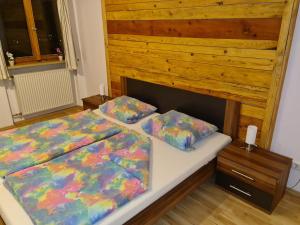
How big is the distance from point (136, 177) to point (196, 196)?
78 centimetres

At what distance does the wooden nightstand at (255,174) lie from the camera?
5.97 ft

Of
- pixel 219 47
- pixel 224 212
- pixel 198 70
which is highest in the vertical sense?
pixel 219 47

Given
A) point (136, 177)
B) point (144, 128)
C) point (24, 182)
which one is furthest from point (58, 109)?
point (136, 177)

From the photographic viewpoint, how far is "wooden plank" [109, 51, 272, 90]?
79.4 inches

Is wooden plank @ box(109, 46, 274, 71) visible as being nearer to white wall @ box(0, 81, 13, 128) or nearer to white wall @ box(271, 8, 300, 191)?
white wall @ box(271, 8, 300, 191)

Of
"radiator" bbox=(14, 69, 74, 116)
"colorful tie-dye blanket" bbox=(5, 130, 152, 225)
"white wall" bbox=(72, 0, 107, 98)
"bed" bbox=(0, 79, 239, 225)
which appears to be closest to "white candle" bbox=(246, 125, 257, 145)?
"bed" bbox=(0, 79, 239, 225)

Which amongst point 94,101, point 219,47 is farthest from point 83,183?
point 94,101

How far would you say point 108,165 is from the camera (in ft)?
5.84

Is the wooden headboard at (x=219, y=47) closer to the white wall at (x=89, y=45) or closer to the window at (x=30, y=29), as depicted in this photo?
the white wall at (x=89, y=45)

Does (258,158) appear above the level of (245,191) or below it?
above

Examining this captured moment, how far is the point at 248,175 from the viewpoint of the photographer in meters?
1.89

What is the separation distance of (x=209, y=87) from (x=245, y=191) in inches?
40.2

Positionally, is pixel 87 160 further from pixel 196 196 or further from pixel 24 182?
pixel 196 196

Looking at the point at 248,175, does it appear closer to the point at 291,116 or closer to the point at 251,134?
the point at 251,134
